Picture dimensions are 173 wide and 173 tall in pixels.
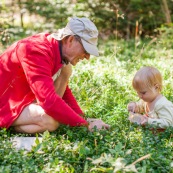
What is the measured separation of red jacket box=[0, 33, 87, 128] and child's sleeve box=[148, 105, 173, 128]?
0.72 meters

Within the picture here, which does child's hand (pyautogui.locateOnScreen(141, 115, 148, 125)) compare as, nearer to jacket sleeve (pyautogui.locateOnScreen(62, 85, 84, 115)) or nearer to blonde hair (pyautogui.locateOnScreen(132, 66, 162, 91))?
blonde hair (pyautogui.locateOnScreen(132, 66, 162, 91))

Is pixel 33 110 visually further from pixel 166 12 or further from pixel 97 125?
pixel 166 12

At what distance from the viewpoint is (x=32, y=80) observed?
4031 mm

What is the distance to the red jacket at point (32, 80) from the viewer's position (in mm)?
4031

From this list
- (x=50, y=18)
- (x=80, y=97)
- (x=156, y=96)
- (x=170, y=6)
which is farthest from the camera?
(x=170, y=6)

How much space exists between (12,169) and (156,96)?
183 cm

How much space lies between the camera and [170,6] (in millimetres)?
11266

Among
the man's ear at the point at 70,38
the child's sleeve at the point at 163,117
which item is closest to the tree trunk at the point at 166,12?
the child's sleeve at the point at 163,117

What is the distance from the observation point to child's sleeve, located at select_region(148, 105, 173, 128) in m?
4.51

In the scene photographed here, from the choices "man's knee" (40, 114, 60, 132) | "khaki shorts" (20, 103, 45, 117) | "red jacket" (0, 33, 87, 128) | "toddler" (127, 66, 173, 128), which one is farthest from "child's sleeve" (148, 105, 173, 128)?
"khaki shorts" (20, 103, 45, 117)

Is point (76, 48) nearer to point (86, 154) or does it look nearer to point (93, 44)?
point (93, 44)

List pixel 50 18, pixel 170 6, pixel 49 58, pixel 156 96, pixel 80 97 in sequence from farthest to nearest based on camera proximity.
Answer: pixel 170 6 → pixel 50 18 → pixel 80 97 → pixel 156 96 → pixel 49 58

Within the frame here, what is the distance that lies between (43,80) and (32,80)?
0.33ft

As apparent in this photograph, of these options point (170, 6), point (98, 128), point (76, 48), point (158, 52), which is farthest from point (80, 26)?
point (170, 6)
